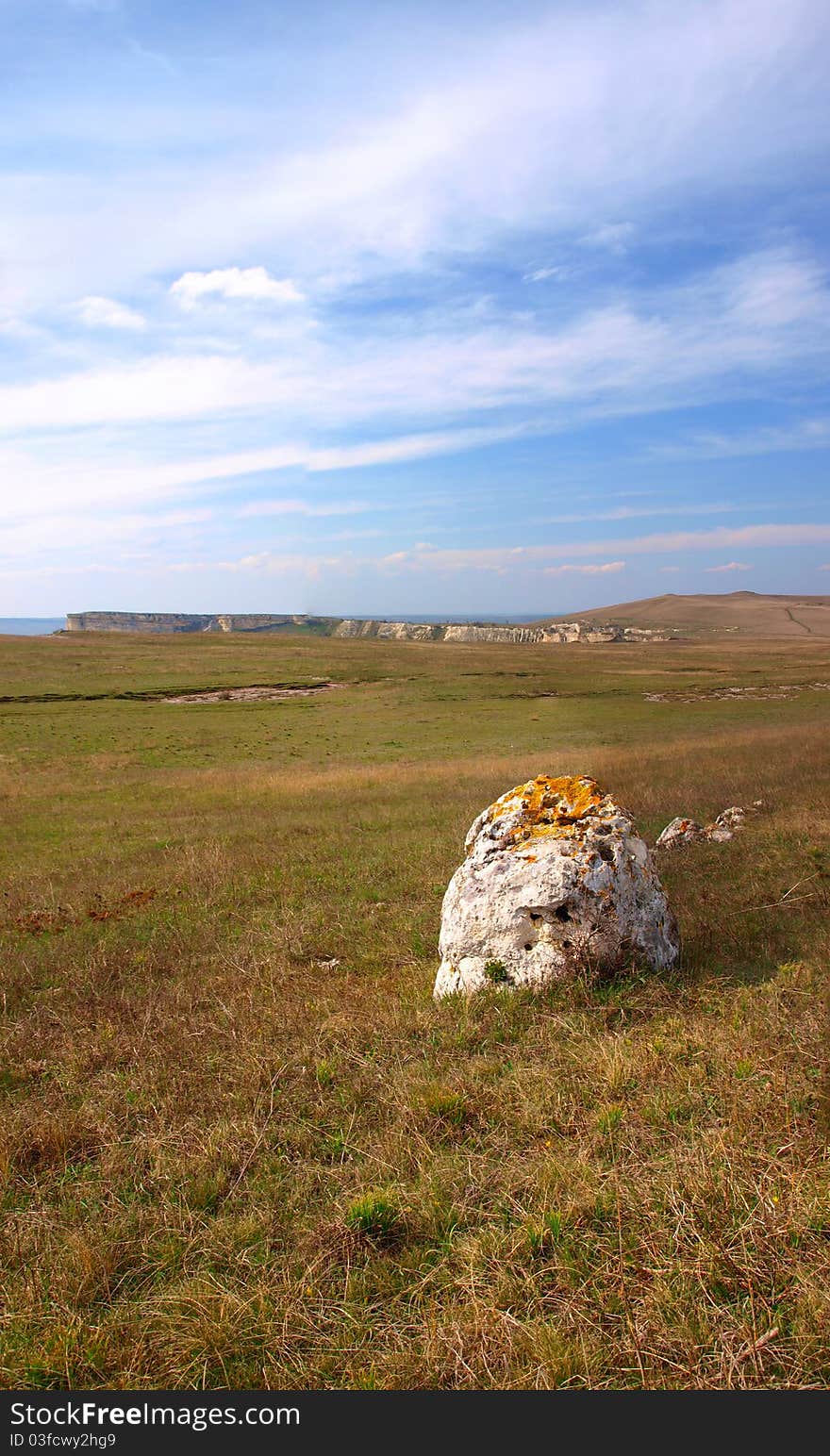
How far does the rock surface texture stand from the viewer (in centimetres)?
729

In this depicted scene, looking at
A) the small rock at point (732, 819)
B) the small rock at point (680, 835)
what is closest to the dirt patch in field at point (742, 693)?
the small rock at point (732, 819)

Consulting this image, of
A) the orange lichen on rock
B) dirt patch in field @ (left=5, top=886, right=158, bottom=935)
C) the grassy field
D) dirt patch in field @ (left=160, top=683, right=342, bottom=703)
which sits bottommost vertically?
dirt patch in field @ (left=5, top=886, right=158, bottom=935)

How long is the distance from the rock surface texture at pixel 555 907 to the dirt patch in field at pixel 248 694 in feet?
160

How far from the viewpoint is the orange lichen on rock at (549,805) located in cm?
816

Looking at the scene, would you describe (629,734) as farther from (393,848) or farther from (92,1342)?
(92,1342)

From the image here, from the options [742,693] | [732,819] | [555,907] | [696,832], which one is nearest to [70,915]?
[555,907]

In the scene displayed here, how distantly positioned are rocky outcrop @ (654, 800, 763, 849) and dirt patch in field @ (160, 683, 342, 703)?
4482 cm

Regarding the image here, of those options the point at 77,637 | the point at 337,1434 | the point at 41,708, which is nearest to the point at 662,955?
the point at 337,1434

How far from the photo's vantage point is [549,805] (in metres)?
8.53

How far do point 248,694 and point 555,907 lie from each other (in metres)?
54.4

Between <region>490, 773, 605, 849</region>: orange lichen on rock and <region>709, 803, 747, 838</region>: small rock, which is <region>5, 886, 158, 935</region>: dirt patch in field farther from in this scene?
<region>709, 803, 747, 838</region>: small rock

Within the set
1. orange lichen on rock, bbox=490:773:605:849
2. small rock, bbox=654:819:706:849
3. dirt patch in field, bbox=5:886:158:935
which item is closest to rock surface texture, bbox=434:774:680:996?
orange lichen on rock, bbox=490:773:605:849

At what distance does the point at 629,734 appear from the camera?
35344 millimetres

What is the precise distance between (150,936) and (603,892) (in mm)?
7087
